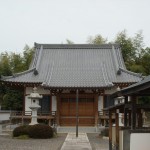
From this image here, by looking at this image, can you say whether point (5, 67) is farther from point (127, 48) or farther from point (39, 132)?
point (39, 132)

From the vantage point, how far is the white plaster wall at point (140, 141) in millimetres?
9562

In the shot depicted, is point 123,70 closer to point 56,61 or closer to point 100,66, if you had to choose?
point 100,66

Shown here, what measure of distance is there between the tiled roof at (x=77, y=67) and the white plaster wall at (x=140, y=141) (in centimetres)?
1740

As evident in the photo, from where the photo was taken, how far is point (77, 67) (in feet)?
105

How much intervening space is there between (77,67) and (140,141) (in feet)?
73.7

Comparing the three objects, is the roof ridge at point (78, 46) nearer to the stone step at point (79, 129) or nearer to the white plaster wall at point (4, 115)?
the white plaster wall at point (4, 115)

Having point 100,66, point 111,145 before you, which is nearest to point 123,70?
point 100,66

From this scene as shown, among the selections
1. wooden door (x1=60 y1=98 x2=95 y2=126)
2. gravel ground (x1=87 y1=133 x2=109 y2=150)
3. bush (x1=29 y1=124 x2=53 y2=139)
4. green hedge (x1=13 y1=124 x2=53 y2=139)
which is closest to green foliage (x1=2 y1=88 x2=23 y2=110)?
wooden door (x1=60 y1=98 x2=95 y2=126)

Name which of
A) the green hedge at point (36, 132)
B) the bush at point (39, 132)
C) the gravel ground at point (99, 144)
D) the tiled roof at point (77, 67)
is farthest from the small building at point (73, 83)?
the gravel ground at point (99, 144)

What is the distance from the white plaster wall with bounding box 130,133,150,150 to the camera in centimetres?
956

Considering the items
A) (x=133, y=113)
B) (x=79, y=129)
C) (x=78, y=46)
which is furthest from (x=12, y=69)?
(x=133, y=113)

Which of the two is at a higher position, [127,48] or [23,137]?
[127,48]

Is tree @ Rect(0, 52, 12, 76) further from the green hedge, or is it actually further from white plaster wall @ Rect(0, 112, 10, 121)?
the green hedge

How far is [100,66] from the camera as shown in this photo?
3195 centimetres
